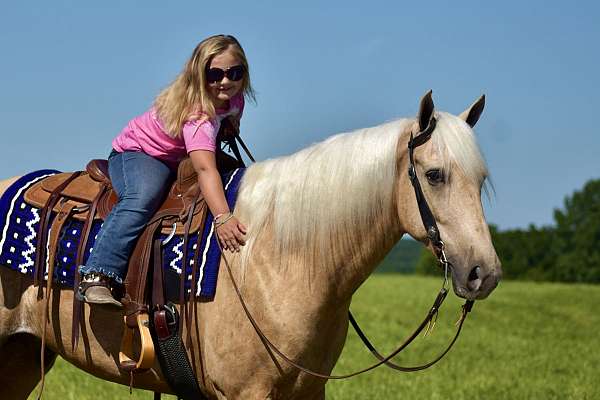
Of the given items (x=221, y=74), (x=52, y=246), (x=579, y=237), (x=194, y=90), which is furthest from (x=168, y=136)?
(x=579, y=237)

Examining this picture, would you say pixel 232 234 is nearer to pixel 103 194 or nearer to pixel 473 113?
pixel 103 194

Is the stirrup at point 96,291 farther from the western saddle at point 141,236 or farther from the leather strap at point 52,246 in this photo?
the leather strap at point 52,246

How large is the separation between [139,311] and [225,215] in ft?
2.49

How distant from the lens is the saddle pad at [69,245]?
4.92 metres

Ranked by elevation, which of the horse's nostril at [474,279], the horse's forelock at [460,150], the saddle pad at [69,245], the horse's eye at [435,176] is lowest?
the horse's nostril at [474,279]

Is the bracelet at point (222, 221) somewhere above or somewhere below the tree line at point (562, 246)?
above

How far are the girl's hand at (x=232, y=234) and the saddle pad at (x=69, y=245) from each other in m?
0.09

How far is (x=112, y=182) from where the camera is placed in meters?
5.32

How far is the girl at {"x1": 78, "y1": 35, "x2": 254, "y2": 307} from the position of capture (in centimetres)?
492

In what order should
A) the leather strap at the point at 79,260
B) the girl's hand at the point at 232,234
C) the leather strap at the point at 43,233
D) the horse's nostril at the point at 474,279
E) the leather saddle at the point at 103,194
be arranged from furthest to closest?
1. the leather strap at the point at 43,233
2. the leather strap at the point at 79,260
3. the leather saddle at the point at 103,194
4. the girl's hand at the point at 232,234
5. the horse's nostril at the point at 474,279

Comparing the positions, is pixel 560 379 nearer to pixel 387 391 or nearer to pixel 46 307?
pixel 387 391

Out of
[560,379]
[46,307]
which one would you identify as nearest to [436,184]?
[46,307]

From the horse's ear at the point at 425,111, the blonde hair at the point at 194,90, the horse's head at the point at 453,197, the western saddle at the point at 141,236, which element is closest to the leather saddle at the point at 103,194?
the western saddle at the point at 141,236

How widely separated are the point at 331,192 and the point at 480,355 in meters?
12.2
